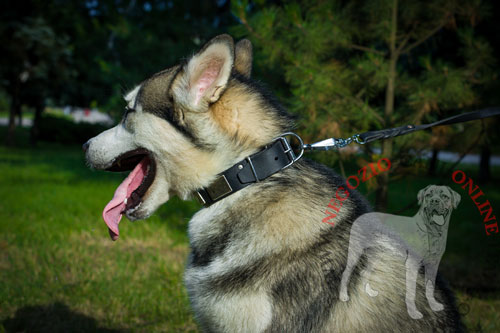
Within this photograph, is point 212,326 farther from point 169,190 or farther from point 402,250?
point 402,250

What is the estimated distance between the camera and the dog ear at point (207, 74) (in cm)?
203

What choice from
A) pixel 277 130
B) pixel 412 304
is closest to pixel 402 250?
pixel 412 304

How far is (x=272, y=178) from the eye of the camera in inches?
85.2

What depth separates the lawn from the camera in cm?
353

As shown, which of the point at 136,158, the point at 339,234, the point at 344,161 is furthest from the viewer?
the point at 344,161

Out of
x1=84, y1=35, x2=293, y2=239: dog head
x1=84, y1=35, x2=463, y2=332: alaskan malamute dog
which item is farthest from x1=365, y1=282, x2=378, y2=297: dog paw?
x1=84, y1=35, x2=293, y2=239: dog head

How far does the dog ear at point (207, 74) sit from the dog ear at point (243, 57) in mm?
643

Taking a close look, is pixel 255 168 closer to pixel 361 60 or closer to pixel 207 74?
pixel 207 74

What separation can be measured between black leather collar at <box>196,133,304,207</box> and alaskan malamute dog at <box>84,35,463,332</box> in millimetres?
11

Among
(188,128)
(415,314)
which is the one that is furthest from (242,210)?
(415,314)

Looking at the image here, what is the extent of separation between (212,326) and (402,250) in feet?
3.44

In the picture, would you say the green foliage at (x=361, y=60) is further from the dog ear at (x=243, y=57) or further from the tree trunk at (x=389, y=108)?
the dog ear at (x=243, y=57)

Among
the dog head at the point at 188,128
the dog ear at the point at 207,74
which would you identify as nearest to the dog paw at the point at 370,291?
the dog head at the point at 188,128

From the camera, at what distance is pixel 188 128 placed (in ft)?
7.20
